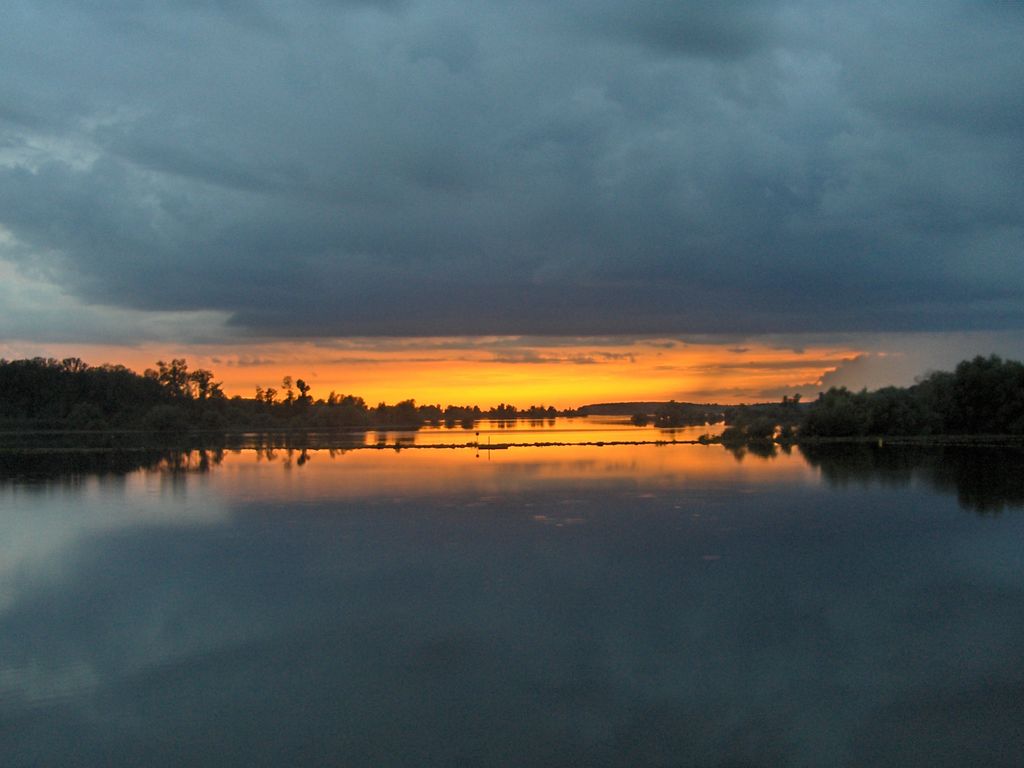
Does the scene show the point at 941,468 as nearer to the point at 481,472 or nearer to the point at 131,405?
the point at 481,472

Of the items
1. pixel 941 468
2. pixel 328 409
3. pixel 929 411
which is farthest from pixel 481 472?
pixel 328 409

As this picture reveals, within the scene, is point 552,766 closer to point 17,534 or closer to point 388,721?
point 388,721

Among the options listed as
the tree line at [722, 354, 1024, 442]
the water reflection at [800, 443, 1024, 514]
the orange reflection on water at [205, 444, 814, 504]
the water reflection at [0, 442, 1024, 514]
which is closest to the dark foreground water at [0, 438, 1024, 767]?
the water reflection at [800, 443, 1024, 514]

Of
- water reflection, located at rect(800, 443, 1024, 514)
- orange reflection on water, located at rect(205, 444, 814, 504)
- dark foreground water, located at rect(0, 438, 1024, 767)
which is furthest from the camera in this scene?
orange reflection on water, located at rect(205, 444, 814, 504)

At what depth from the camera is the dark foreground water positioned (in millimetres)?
8406

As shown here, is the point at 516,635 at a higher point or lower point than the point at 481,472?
lower

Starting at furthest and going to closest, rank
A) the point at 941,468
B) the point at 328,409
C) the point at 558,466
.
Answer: the point at 328,409 < the point at 558,466 < the point at 941,468

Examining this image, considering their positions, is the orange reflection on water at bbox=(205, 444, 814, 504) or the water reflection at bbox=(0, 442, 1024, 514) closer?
the orange reflection on water at bbox=(205, 444, 814, 504)

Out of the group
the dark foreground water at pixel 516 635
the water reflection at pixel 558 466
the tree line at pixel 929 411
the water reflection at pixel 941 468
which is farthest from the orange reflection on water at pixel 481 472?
the tree line at pixel 929 411

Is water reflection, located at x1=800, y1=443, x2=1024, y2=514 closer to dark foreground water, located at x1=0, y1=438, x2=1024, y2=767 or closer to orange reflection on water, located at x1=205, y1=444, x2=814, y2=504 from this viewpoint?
orange reflection on water, located at x1=205, y1=444, x2=814, y2=504

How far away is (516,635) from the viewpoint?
11.5 metres

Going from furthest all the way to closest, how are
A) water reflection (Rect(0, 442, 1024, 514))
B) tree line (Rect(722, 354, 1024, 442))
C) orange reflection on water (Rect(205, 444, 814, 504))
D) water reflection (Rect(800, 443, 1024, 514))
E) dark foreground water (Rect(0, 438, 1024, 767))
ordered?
tree line (Rect(722, 354, 1024, 442)) → water reflection (Rect(0, 442, 1024, 514)) → orange reflection on water (Rect(205, 444, 814, 504)) → water reflection (Rect(800, 443, 1024, 514)) → dark foreground water (Rect(0, 438, 1024, 767))

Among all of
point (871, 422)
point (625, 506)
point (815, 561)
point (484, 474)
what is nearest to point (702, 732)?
point (815, 561)

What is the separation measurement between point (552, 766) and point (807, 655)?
427 centimetres
